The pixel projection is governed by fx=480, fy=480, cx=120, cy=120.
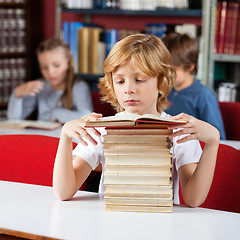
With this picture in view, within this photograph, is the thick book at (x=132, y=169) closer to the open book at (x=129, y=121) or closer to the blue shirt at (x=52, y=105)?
the open book at (x=129, y=121)

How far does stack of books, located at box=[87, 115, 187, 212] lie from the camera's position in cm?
114

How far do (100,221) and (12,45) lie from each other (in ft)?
10.8

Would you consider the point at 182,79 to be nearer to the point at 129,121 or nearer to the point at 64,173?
the point at 64,173

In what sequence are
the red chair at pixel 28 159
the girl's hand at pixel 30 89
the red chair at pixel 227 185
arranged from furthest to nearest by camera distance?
1. the girl's hand at pixel 30 89
2. the red chair at pixel 28 159
3. the red chair at pixel 227 185

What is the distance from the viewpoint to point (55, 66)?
3.39 metres

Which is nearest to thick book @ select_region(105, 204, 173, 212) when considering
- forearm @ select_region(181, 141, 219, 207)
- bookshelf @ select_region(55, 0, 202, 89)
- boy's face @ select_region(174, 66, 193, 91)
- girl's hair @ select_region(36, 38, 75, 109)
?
forearm @ select_region(181, 141, 219, 207)

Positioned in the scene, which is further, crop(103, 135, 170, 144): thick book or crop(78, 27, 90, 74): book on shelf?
crop(78, 27, 90, 74): book on shelf

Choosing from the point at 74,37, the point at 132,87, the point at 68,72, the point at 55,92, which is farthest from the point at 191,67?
the point at 132,87

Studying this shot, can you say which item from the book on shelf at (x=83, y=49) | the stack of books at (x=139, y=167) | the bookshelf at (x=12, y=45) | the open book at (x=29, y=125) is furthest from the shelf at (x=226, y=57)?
the stack of books at (x=139, y=167)

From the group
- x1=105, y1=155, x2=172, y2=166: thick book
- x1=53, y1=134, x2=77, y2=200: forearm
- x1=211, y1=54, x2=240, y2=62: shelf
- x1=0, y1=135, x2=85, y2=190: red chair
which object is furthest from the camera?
x1=211, y1=54, x2=240, y2=62: shelf

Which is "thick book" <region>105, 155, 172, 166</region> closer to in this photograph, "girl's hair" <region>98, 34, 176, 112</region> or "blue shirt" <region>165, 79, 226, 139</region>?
"girl's hair" <region>98, 34, 176, 112</region>

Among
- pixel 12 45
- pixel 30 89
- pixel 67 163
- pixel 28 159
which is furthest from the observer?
pixel 12 45

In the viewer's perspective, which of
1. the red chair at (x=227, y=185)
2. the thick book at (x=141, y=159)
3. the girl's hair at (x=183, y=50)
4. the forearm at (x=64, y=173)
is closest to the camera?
the thick book at (x=141, y=159)

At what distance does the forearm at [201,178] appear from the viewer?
124 centimetres
